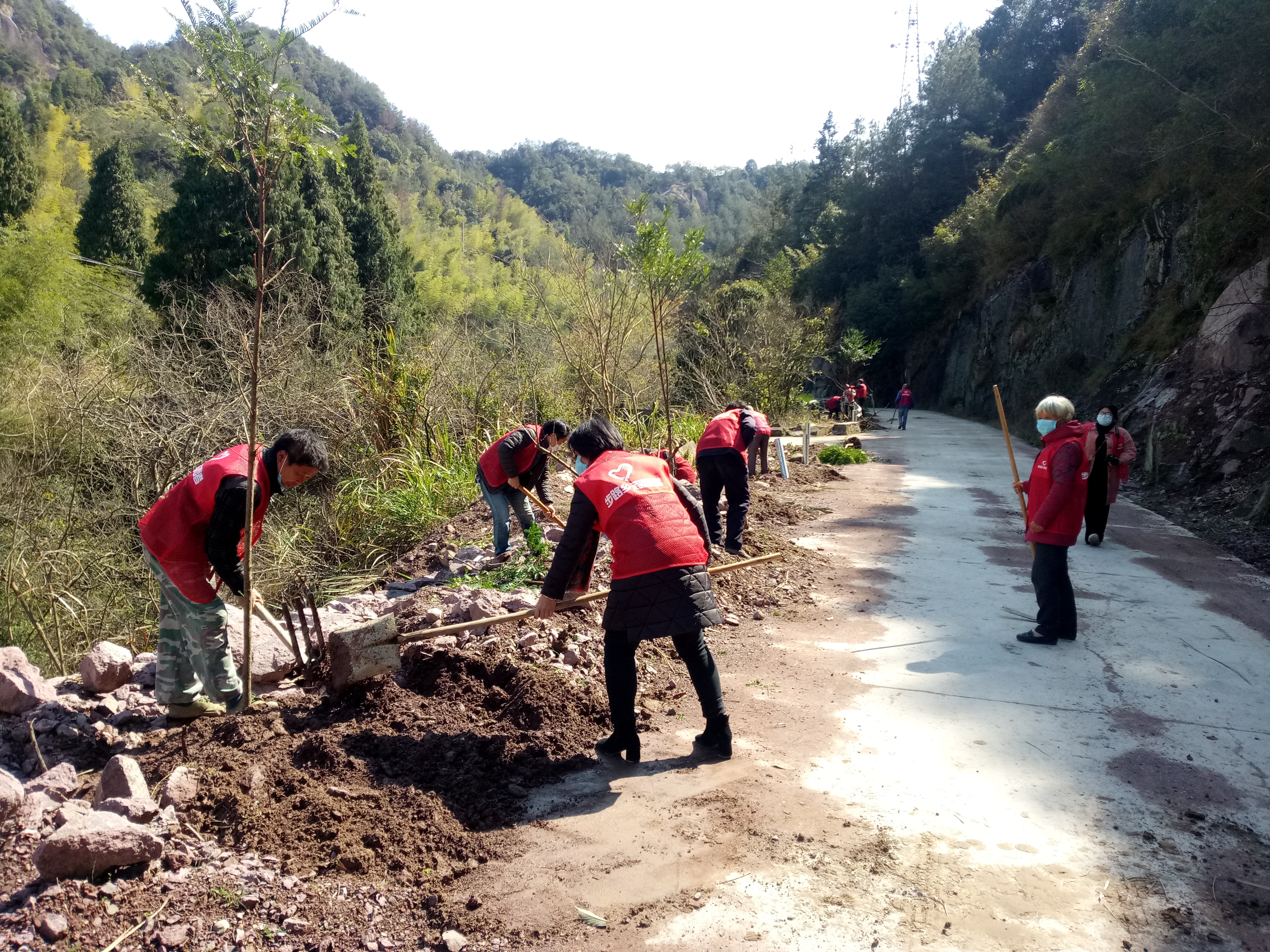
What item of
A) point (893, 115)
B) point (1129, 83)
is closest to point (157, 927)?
point (1129, 83)

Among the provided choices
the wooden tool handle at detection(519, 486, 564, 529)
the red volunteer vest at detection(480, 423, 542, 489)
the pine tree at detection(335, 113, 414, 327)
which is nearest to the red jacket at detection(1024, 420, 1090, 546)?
the wooden tool handle at detection(519, 486, 564, 529)

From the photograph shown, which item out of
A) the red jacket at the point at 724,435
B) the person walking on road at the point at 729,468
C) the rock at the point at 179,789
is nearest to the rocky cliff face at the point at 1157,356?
the person walking on road at the point at 729,468

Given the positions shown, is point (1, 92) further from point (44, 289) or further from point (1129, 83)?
point (1129, 83)

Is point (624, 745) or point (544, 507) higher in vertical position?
point (544, 507)

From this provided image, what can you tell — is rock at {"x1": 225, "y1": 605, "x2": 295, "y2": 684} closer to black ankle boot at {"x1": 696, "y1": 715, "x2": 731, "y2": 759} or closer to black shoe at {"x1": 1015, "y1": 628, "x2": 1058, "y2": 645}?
black ankle boot at {"x1": 696, "y1": 715, "x2": 731, "y2": 759}

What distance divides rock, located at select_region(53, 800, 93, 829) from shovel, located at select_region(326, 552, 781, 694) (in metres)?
1.22

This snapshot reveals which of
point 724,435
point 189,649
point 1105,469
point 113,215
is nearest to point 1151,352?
point 1105,469

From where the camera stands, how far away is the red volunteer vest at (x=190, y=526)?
4.14 m

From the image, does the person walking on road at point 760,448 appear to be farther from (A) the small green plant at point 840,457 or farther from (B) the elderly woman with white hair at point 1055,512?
(B) the elderly woman with white hair at point 1055,512

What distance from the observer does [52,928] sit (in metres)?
2.66

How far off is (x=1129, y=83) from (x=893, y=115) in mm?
35775

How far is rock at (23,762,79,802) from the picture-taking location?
11.3ft

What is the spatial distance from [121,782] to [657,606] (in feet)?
7.33

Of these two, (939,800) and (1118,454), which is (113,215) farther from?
(939,800)
